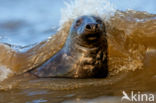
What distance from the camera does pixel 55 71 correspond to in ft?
17.0

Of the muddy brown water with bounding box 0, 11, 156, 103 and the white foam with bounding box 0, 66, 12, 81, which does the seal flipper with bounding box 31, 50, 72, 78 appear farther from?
the white foam with bounding box 0, 66, 12, 81

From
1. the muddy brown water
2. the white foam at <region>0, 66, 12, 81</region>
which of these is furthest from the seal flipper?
the white foam at <region>0, 66, 12, 81</region>

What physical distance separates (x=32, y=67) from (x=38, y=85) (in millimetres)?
1488

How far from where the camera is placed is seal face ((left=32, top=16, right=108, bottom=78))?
4977 mm

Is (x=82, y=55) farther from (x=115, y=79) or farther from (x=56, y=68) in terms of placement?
(x=115, y=79)

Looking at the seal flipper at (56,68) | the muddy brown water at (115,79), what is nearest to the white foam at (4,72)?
the muddy brown water at (115,79)

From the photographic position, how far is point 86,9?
6.41m

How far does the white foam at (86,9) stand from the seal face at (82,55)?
3.36ft

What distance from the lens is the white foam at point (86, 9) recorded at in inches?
249

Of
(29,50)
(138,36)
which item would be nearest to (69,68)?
(138,36)

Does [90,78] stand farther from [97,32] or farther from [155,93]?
[155,93]

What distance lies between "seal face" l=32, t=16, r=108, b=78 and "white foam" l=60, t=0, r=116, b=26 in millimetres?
1023

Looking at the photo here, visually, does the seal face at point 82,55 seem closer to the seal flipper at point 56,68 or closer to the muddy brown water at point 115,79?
the seal flipper at point 56,68

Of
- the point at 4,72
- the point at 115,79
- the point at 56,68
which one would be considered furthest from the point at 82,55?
the point at 4,72
